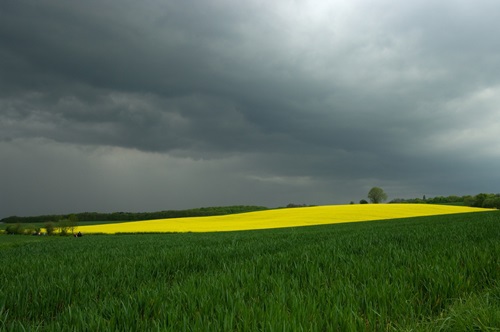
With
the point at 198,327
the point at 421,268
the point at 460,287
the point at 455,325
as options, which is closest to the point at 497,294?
the point at 460,287

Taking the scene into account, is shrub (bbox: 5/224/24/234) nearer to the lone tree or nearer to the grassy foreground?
the grassy foreground

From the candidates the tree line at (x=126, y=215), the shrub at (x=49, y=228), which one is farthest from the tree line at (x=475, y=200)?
the shrub at (x=49, y=228)

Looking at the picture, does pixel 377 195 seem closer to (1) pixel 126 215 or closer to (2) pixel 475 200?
(2) pixel 475 200

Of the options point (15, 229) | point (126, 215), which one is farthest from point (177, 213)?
point (15, 229)

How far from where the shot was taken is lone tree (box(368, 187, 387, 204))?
440ft

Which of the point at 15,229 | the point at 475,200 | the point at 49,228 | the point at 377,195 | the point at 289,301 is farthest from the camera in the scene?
the point at 377,195

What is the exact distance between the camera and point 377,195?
134625 millimetres

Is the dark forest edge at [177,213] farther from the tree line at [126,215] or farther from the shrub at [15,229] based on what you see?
the shrub at [15,229]

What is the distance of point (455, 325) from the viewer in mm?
2797

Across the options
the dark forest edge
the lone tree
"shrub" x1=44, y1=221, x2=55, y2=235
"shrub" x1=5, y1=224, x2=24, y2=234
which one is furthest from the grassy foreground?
the lone tree

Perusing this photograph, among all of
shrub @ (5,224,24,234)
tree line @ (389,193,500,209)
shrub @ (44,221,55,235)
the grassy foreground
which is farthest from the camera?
tree line @ (389,193,500,209)

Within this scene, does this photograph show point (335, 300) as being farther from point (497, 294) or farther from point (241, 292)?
point (497, 294)

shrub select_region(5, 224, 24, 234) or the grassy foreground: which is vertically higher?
the grassy foreground

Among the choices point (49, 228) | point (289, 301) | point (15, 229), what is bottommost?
point (15, 229)
